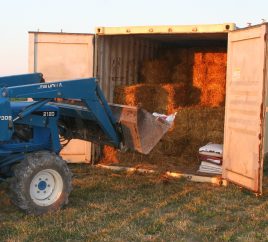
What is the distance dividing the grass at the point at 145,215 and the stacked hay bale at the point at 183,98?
1.56m

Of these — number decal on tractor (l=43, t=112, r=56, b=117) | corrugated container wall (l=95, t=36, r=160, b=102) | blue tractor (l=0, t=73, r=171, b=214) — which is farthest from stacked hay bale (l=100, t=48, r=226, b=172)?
number decal on tractor (l=43, t=112, r=56, b=117)

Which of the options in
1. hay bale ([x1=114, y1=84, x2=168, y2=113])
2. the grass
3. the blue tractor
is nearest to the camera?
the grass

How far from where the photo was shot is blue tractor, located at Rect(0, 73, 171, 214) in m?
6.46

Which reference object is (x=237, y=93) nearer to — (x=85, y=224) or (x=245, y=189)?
(x=245, y=189)

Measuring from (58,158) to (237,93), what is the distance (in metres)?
3.28

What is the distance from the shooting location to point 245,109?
809 centimetres

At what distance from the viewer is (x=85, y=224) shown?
20.3 feet

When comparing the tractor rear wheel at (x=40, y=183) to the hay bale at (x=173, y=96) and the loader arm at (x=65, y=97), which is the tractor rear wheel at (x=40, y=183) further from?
the hay bale at (x=173, y=96)

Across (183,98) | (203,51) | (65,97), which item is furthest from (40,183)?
(203,51)

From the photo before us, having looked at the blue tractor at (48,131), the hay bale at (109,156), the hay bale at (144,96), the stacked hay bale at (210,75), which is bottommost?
the hay bale at (109,156)

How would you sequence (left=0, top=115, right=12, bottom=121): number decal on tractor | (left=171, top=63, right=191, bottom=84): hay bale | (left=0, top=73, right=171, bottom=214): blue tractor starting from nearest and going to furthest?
(left=0, top=115, right=12, bottom=121): number decal on tractor
(left=0, top=73, right=171, bottom=214): blue tractor
(left=171, top=63, right=191, bottom=84): hay bale

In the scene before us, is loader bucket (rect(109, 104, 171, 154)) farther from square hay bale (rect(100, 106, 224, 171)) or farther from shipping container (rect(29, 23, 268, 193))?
square hay bale (rect(100, 106, 224, 171))

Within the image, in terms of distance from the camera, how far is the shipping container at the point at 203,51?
779 centimetres

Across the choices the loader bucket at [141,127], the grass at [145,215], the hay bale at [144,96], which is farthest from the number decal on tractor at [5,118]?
the hay bale at [144,96]
